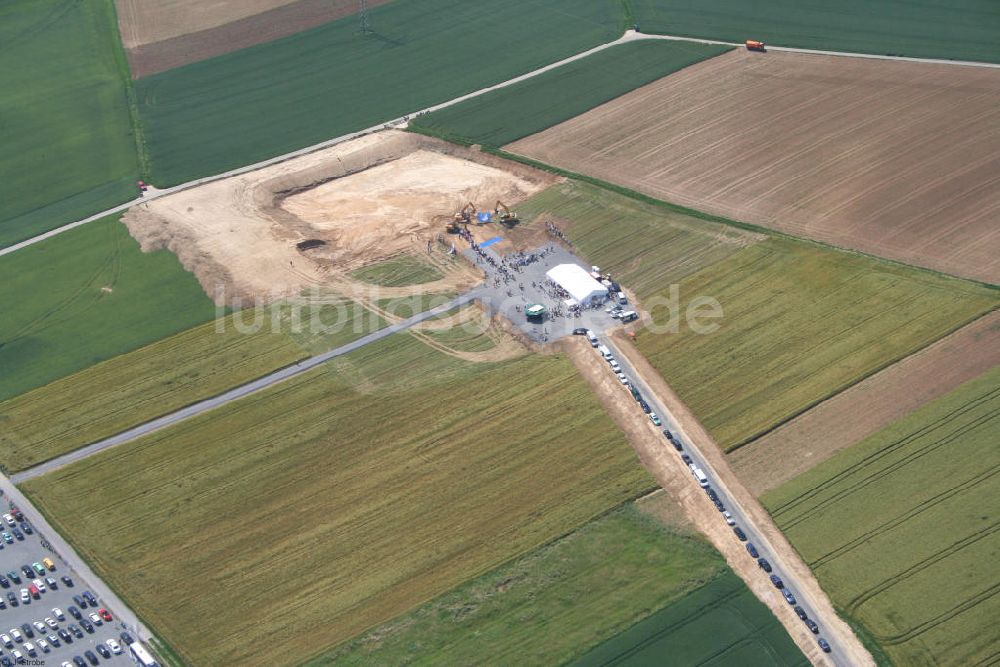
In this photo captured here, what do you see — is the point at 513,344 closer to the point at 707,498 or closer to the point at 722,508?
the point at 707,498

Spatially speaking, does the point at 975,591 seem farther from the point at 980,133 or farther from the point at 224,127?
the point at 224,127

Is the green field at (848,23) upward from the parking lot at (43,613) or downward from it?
upward

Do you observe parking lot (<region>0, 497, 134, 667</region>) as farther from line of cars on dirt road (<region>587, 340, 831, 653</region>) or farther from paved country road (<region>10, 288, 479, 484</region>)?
line of cars on dirt road (<region>587, 340, 831, 653</region>)

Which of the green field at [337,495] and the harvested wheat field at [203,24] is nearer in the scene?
the green field at [337,495]

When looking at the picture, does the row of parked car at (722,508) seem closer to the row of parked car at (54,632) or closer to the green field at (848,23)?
the row of parked car at (54,632)

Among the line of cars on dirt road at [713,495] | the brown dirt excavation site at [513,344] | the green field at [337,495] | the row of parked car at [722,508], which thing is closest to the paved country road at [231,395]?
the brown dirt excavation site at [513,344]

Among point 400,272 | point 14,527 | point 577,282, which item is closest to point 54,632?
point 14,527
